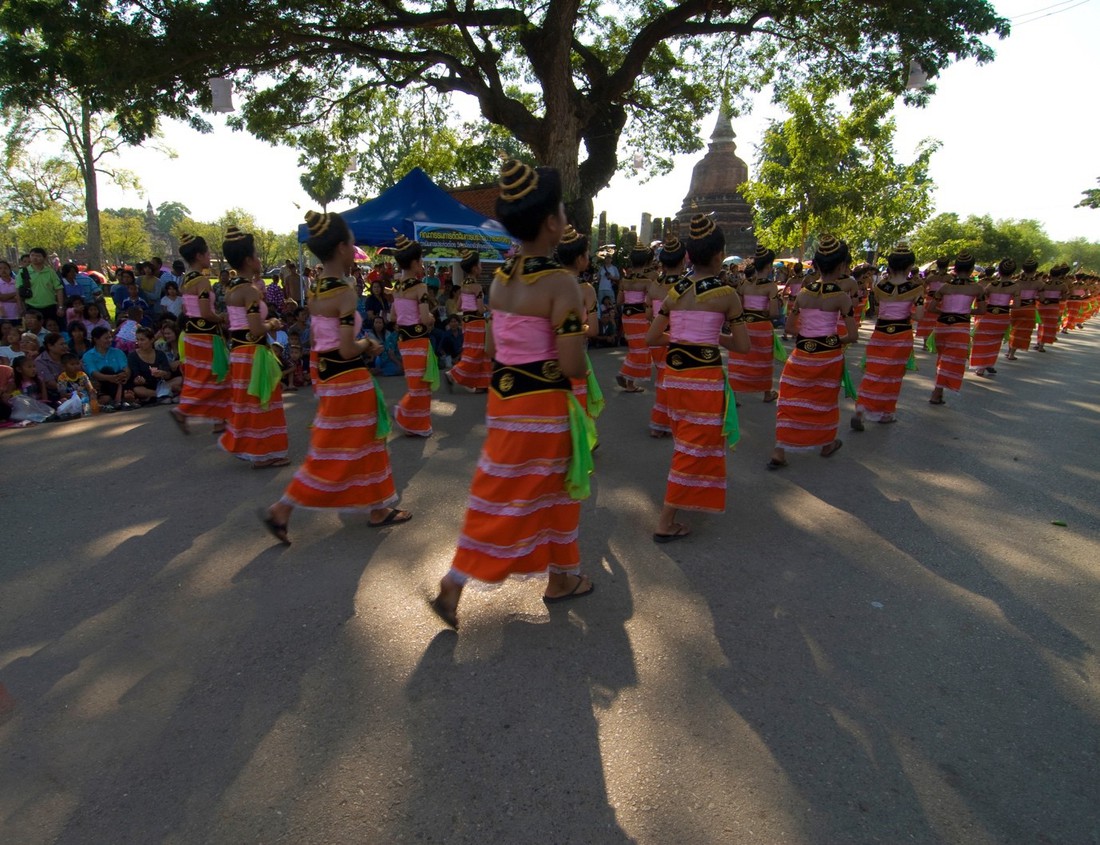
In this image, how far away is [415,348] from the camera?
21.3 ft

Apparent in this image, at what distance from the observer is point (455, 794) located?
85.3 inches

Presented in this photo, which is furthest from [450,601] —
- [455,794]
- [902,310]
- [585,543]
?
[902,310]

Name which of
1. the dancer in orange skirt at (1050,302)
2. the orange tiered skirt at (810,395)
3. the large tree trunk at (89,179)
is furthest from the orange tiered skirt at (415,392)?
the large tree trunk at (89,179)

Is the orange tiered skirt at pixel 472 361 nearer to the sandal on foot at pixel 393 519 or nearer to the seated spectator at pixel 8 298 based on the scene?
the sandal on foot at pixel 393 519

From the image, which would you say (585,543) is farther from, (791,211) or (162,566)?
(791,211)

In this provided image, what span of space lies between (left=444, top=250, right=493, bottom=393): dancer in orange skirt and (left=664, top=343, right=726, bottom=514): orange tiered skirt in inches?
163

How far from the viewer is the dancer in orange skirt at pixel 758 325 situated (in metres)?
7.56

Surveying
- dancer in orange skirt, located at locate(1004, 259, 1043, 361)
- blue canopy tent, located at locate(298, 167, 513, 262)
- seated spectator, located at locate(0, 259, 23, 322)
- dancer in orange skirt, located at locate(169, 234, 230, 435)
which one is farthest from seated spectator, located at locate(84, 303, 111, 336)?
dancer in orange skirt, located at locate(1004, 259, 1043, 361)

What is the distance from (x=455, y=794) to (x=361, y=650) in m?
0.98

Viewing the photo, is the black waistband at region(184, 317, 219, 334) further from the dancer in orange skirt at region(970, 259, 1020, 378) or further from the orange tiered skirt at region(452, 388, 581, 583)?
the dancer in orange skirt at region(970, 259, 1020, 378)

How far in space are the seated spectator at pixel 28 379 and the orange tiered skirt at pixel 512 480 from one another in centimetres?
697

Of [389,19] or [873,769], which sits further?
[389,19]

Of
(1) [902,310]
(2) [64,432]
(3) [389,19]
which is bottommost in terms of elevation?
(2) [64,432]

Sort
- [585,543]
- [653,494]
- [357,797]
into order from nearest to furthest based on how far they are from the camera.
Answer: [357,797], [585,543], [653,494]
